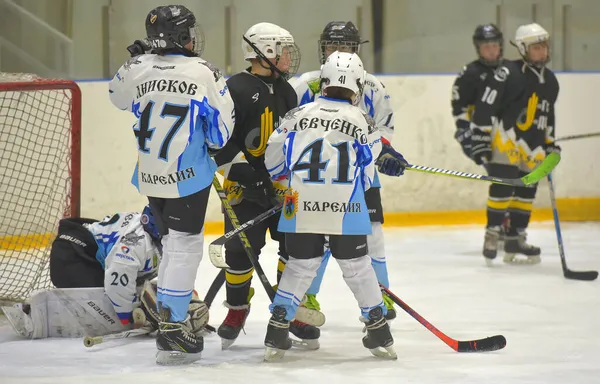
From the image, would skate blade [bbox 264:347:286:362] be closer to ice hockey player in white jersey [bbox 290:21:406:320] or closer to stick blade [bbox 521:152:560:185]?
ice hockey player in white jersey [bbox 290:21:406:320]

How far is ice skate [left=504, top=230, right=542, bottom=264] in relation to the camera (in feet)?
19.9

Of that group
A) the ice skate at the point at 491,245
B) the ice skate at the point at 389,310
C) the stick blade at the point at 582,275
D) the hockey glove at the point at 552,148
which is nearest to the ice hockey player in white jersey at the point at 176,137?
the ice skate at the point at 389,310

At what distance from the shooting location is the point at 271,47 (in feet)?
12.8

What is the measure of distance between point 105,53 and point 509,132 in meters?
2.58

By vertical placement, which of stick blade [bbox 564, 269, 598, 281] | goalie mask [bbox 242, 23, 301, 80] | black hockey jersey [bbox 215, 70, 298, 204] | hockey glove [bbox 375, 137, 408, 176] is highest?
goalie mask [bbox 242, 23, 301, 80]

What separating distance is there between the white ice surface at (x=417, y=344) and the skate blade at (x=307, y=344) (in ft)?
0.11

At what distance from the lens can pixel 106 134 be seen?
A: 6.58 metres

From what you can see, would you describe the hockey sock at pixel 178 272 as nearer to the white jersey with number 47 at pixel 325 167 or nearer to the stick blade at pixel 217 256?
the stick blade at pixel 217 256

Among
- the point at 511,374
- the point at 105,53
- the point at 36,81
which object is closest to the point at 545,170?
the point at 511,374

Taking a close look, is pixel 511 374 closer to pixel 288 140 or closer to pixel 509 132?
pixel 288 140

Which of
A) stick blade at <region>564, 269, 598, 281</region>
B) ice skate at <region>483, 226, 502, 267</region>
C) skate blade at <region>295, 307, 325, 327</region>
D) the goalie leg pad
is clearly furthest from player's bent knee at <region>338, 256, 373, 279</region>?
ice skate at <region>483, 226, 502, 267</region>

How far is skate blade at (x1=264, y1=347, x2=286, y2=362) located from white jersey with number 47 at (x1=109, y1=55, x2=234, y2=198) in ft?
1.99

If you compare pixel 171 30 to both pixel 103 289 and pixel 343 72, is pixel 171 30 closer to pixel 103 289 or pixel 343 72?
pixel 343 72

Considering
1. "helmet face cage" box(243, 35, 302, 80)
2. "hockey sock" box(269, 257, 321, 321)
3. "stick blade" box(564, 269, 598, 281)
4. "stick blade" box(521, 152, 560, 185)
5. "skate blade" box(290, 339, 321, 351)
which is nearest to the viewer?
"hockey sock" box(269, 257, 321, 321)
